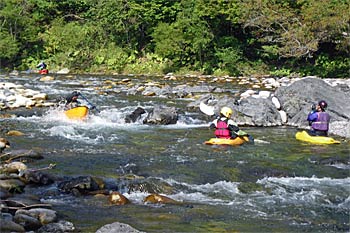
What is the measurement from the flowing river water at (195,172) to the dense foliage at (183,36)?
1252cm

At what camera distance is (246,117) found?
1240 cm

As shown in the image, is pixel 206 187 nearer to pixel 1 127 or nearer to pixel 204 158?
pixel 204 158

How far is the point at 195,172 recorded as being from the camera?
7512mm

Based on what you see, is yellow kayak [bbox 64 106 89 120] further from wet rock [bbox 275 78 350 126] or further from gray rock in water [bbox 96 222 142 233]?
gray rock in water [bbox 96 222 142 233]

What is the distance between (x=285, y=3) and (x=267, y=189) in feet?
64.4

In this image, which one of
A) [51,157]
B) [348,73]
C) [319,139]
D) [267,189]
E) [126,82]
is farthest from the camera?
[348,73]

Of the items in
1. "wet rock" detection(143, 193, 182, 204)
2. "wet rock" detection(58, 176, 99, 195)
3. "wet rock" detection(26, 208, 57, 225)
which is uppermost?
"wet rock" detection(26, 208, 57, 225)

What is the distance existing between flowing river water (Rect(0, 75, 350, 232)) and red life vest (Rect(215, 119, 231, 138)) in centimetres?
43

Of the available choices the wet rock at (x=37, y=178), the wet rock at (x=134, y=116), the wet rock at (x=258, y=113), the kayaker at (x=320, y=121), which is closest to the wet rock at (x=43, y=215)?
the wet rock at (x=37, y=178)

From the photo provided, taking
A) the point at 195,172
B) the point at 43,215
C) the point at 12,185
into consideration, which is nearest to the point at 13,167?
the point at 12,185

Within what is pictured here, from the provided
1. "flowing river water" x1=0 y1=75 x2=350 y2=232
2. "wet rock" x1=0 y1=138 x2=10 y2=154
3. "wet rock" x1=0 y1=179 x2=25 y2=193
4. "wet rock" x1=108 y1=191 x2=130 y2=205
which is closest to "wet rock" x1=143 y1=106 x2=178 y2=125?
"flowing river water" x1=0 y1=75 x2=350 y2=232

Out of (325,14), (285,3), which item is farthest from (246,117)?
(285,3)

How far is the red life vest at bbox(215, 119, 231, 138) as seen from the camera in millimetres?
9828

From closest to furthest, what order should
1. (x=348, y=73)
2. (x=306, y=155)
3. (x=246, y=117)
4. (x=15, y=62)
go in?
(x=306, y=155) < (x=246, y=117) < (x=348, y=73) < (x=15, y=62)
